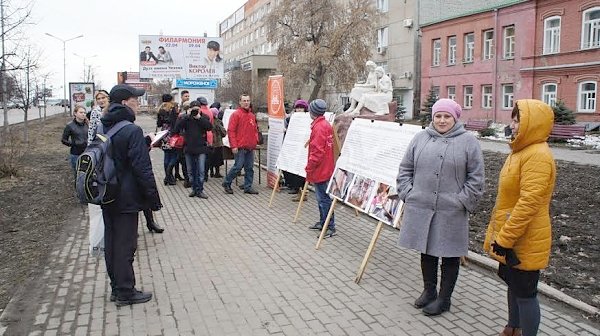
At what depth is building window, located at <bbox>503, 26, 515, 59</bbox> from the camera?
1227 inches

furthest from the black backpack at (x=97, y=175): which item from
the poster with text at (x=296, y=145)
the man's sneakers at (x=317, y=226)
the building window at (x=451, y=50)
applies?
the building window at (x=451, y=50)

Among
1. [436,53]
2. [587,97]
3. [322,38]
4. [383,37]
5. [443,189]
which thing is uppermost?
[383,37]

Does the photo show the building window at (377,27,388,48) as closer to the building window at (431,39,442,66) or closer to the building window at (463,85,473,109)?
the building window at (431,39,442,66)

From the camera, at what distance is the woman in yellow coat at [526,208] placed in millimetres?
3281

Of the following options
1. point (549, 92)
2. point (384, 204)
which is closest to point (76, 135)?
point (384, 204)

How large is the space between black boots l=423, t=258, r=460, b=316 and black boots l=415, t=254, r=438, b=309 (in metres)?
0.09

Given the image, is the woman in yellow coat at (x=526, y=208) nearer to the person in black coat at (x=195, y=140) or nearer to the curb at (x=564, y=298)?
the curb at (x=564, y=298)

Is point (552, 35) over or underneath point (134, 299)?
over

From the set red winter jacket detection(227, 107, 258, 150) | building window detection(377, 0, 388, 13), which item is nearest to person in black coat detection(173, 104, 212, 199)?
red winter jacket detection(227, 107, 258, 150)

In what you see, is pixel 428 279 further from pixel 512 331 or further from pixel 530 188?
pixel 530 188

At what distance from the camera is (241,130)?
9633mm

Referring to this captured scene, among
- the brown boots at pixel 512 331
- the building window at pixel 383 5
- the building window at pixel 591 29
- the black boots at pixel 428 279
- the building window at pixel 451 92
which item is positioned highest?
the building window at pixel 383 5

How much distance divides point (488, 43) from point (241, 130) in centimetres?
2810

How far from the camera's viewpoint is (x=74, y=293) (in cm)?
488
